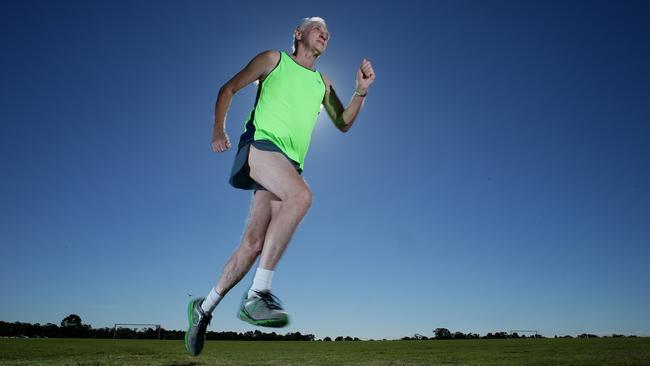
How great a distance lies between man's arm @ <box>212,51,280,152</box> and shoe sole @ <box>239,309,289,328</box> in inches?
58.2

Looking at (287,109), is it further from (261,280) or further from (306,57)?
(261,280)

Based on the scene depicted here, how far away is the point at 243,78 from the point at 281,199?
1.12 metres

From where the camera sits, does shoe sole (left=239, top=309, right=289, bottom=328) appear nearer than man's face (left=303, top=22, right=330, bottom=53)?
Yes

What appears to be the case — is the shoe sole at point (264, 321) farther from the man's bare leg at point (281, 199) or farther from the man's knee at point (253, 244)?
the man's knee at point (253, 244)

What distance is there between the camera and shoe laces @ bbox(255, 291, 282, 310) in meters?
3.19

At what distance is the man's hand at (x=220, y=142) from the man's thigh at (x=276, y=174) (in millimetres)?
226

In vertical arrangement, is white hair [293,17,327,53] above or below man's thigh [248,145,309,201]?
above

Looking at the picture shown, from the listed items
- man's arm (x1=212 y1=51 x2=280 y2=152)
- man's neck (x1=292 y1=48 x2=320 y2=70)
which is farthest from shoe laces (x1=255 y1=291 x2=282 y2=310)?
man's neck (x1=292 y1=48 x2=320 y2=70)

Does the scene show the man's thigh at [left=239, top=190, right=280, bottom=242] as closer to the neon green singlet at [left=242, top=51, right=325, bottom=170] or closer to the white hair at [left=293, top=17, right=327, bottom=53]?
the neon green singlet at [left=242, top=51, right=325, bottom=170]

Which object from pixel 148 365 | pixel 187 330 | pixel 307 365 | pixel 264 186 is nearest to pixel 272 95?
pixel 264 186

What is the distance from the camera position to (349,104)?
4703 millimetres

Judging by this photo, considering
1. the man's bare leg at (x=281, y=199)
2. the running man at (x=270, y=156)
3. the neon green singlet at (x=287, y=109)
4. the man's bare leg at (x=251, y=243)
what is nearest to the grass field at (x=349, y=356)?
the man's bare leg at (x=251, y=243)

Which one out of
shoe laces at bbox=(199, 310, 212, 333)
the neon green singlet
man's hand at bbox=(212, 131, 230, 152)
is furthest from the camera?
shoe laces at bbox=(199, 310, 212, 333)

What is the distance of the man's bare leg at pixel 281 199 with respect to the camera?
11.2ft
